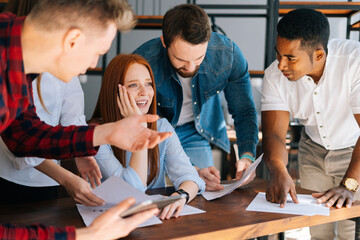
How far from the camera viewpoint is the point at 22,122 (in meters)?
1.06

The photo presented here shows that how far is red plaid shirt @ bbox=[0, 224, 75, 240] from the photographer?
0.74 metres

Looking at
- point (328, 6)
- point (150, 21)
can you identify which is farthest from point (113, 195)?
point (328, 6)

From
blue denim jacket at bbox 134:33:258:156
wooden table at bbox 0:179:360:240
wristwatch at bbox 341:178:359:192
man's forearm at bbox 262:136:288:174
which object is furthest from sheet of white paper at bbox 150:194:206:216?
blue denim jacket at bbox 134:33:258:156

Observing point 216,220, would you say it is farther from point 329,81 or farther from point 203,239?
point 329,81

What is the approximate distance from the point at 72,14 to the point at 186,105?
4.42 ft

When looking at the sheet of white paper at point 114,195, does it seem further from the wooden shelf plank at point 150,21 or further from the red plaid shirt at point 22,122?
the wooden shelf plank at point 150,21

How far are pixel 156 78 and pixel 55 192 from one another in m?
0.75

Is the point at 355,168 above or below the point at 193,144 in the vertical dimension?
above

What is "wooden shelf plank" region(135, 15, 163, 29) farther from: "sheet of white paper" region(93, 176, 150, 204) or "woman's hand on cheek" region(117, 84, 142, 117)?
"sheet of white paper" region(93, 176, 150, 204)

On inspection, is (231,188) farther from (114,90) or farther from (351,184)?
(114,90)

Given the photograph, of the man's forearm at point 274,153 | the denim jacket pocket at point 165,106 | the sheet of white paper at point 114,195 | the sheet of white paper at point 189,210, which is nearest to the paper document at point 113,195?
the sheet of white paper at point 114,195

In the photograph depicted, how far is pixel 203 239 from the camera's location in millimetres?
1055

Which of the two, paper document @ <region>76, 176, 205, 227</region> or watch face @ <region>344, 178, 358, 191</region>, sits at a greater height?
paper document @ <region>76, 176, 205, 227</region>

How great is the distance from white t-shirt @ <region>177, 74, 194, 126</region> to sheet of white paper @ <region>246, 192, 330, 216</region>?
2.53ft
